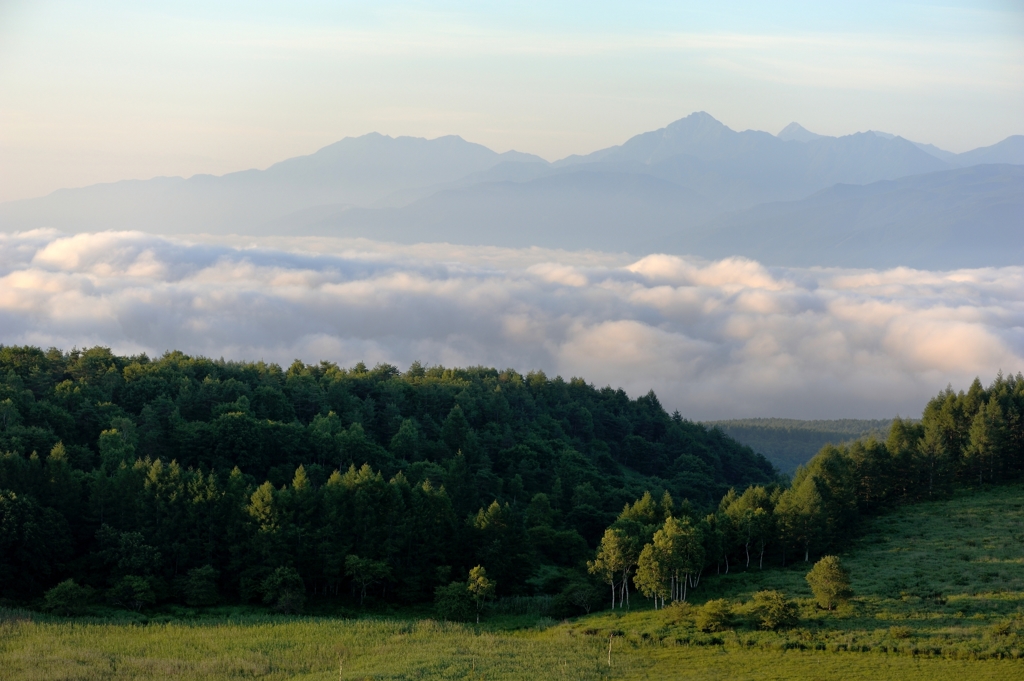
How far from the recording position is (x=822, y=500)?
78250 mm

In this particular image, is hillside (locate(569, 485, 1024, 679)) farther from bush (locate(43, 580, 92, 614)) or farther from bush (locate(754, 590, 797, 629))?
bush (locate(43, 580, 92, 614))

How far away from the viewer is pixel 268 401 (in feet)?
330

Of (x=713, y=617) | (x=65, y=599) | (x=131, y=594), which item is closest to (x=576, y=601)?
(x=713, y=617)

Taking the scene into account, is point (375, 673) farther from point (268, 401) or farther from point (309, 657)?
point (268, 401)

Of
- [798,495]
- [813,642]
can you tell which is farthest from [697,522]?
[813,642]

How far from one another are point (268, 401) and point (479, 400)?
2747 cm

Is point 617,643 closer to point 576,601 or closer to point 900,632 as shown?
point 576,601

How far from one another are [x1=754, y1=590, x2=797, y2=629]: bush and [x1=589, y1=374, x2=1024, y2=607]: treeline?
690cm

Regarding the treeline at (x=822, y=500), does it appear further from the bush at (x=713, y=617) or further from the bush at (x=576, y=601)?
the bush at (x=713, y=617)

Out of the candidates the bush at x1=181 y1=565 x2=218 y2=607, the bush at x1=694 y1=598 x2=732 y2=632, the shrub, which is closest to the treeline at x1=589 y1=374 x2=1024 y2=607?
the bush at x1=694 y1=598 x2=732 y2=632

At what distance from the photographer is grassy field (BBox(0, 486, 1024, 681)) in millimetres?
50500

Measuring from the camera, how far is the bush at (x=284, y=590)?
2566 inches

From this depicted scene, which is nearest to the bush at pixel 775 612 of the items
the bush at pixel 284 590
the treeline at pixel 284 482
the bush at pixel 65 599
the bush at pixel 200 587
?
the treeline at pixel 284 482

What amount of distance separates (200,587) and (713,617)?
3191 centimetres
